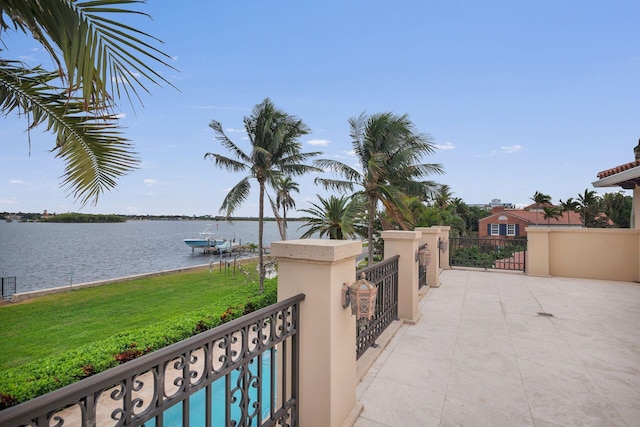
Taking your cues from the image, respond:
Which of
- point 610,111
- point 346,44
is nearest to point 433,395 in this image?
point 346,44

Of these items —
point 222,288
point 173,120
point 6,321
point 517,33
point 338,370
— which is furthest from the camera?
point 222,288

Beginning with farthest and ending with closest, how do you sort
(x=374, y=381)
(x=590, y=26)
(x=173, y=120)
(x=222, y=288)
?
(x=222, y=288)
(x=173, y=120)
(x=590, y=26)
(x=374, y=381)

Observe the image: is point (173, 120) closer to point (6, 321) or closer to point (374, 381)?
point (6, 321)

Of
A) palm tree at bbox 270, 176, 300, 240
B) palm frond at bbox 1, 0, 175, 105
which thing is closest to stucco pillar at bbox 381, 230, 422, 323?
palm frond at bbox 1, 0, 175, 105

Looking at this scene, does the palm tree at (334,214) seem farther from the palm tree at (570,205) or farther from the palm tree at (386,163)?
the palm tree at (570,205)

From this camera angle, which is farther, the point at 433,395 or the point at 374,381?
the point at 374,381

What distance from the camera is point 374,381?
135 inches

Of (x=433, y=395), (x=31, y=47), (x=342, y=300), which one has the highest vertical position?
(x=31, y=47)

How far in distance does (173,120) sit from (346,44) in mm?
10055

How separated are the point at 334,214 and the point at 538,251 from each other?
23.3 feet

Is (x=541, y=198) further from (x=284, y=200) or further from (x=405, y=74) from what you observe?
(x=284, y=200)

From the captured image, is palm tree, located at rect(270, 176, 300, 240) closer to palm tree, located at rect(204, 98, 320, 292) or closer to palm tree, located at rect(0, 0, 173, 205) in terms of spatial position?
palm tree, located at rect(204, 98, 320, 292)

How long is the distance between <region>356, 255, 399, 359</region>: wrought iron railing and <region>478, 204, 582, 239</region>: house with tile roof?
133 feet

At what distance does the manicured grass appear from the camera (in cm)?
1035
